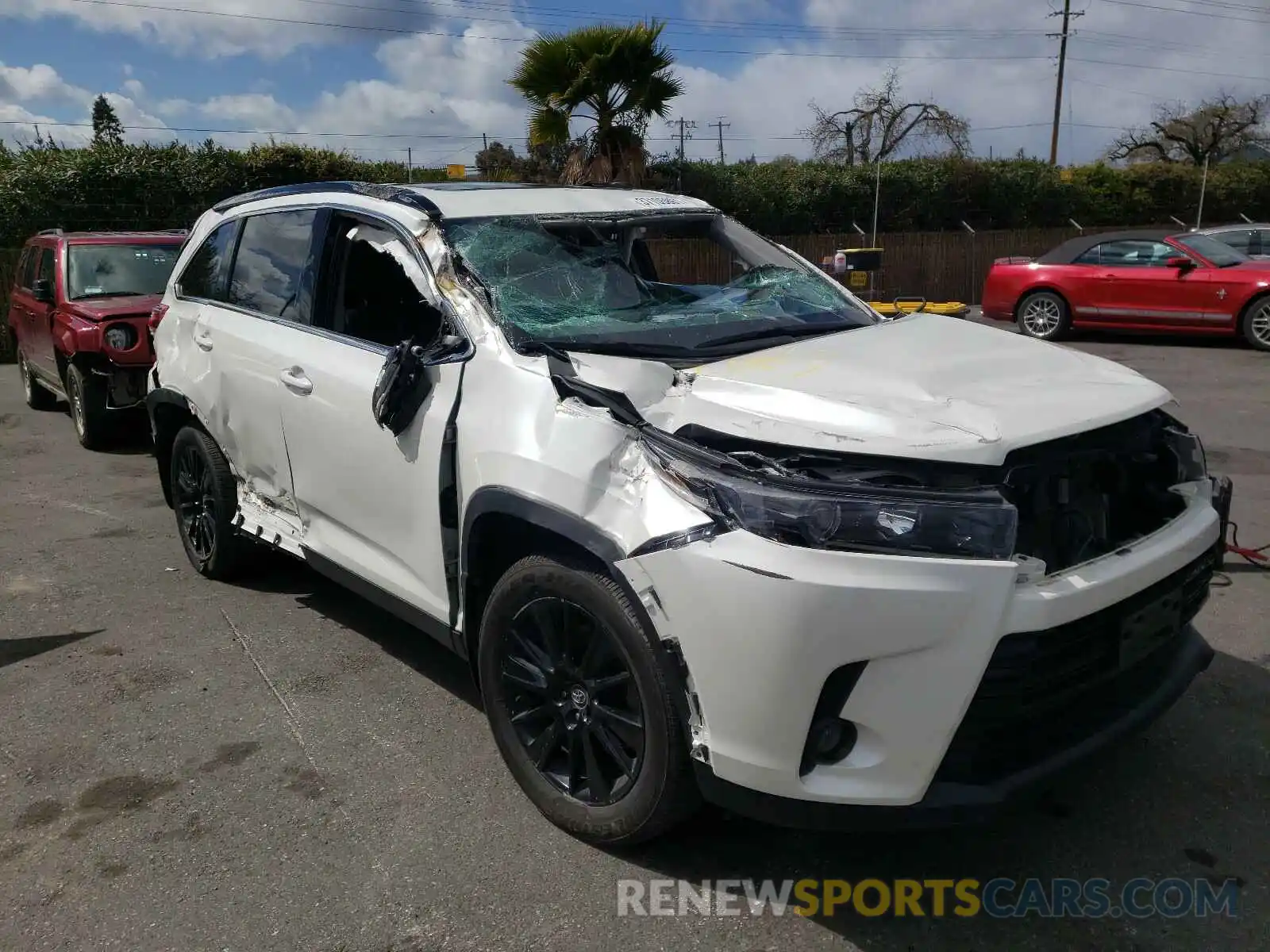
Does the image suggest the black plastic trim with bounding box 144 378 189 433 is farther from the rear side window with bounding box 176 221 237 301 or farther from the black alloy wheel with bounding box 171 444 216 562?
the rear side window with bounding box 176 221 237 301

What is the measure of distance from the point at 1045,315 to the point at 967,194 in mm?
11242

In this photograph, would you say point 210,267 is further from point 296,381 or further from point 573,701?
point 573,701

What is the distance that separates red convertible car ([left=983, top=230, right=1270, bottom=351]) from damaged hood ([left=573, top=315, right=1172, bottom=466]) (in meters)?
10.9

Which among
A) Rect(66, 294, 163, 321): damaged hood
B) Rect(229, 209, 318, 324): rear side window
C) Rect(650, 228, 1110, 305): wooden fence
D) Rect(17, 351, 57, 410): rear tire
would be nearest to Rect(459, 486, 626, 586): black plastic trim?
Rect(229, 209, 318, 324): rear side window

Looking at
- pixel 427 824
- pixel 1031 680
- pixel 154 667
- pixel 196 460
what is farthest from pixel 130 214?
pixel 1031 680

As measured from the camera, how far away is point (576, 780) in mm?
2965

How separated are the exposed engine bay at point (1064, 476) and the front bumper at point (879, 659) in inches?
7.3

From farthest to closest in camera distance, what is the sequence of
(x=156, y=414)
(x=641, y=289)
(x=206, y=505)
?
(x=156, y=414), (x=206, y=505), (x=641, y=289)

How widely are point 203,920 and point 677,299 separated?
2540 mm

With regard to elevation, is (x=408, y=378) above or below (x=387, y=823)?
above

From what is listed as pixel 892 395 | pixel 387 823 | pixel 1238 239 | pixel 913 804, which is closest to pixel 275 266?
pixel 387 823

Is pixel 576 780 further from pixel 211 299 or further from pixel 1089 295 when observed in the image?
pixel 1089 295

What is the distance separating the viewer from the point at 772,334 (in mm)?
3535

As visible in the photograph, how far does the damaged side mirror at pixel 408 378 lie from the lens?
3275 mm
